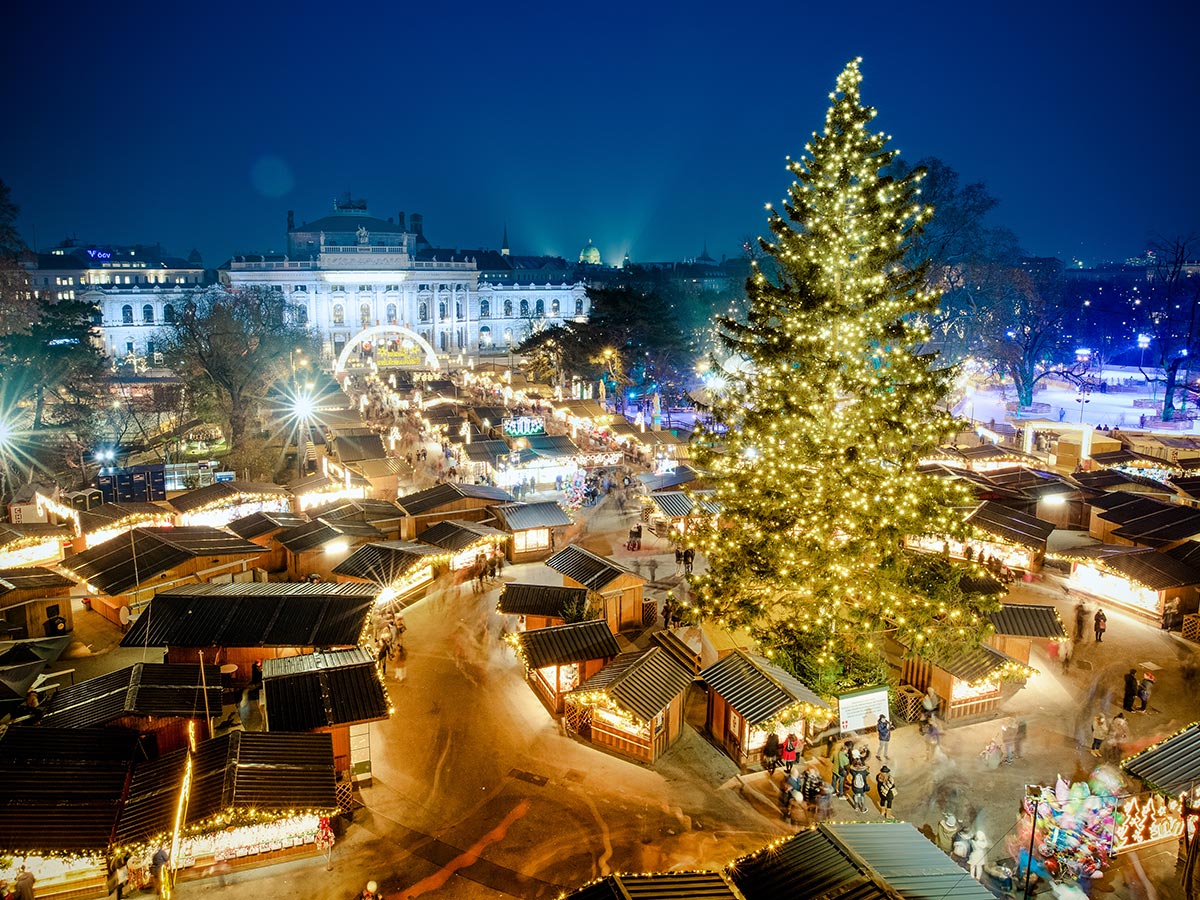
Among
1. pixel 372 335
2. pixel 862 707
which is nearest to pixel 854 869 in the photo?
pixel 862 707

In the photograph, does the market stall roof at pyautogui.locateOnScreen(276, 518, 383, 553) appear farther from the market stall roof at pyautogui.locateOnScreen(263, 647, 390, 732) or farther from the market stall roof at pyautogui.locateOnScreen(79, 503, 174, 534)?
the market stall roof at pyautogui.locateOnScreen(263, 647, 390, 732)

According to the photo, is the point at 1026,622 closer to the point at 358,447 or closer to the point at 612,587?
the point at 612,587

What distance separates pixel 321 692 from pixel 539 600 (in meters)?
5.42

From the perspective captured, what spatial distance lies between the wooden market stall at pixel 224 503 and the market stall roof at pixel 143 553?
328cm

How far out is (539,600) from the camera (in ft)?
54.9

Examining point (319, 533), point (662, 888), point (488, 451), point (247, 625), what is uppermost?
point (488, 451)

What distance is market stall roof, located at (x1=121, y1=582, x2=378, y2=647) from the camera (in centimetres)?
1491

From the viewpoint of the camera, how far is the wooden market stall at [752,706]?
12469mm

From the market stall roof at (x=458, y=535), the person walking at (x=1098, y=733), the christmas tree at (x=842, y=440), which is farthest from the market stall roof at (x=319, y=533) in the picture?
the person walking at (x=1098, y=733)

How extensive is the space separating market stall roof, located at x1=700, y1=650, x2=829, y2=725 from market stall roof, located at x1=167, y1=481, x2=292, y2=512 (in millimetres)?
17411

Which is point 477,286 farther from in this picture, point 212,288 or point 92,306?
point 92,306

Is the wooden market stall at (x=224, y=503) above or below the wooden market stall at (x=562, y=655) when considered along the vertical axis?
above

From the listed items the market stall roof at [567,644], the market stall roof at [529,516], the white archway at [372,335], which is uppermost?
the white archway at [372,335]

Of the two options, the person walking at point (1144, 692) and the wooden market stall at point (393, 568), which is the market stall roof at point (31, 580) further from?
the person walking at point (1144, 692)
